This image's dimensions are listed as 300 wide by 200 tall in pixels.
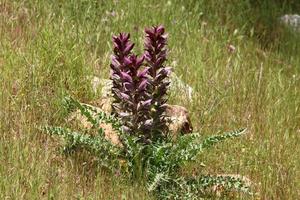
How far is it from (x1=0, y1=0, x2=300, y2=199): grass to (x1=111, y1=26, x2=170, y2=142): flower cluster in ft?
1.30

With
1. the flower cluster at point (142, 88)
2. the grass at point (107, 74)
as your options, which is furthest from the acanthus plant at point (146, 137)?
the grass at point (107, 74)

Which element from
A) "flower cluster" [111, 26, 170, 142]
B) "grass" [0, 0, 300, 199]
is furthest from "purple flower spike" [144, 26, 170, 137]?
"grass" [0, 0, 300, 199]

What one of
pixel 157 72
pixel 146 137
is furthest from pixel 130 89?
pixel 146 137

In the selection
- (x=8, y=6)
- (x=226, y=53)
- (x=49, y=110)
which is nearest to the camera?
(x=49, y=110)

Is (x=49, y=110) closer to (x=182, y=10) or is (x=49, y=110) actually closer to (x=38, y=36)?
(x=38, y=36)

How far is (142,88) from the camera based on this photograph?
386cm

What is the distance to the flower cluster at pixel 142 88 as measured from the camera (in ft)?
12.7

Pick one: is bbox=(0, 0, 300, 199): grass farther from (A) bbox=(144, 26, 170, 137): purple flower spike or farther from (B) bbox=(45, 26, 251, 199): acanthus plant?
(A) bbox=(144, 26, 170, 137): purple flower spike

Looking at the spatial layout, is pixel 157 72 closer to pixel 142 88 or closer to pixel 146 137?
pixel 142 88

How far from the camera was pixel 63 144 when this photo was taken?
4.05 m

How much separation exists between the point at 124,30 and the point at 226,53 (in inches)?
44.1

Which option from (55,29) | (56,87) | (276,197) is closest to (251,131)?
(276,197)

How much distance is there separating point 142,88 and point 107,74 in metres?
1.40

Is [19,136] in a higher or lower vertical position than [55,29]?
lower
